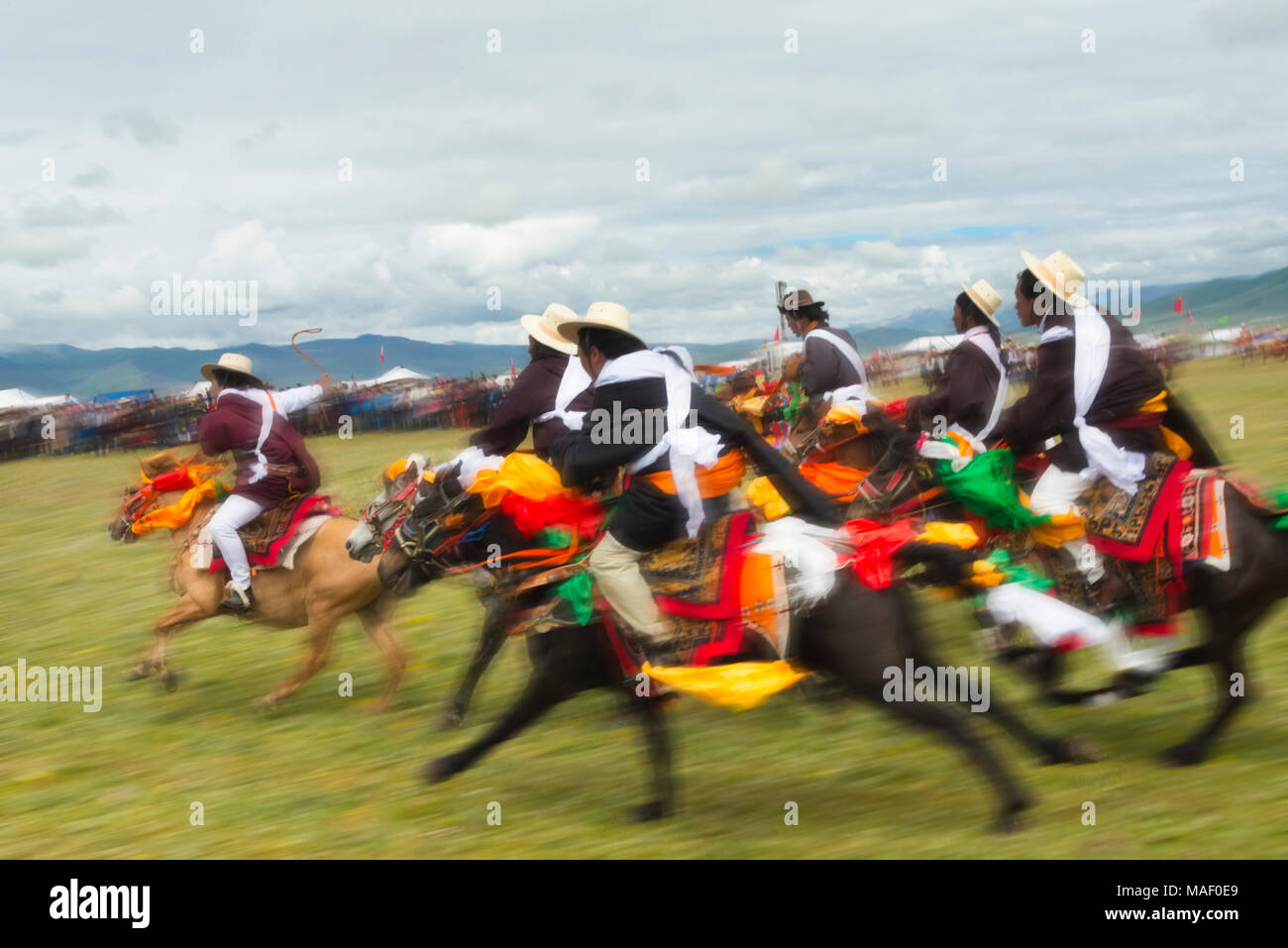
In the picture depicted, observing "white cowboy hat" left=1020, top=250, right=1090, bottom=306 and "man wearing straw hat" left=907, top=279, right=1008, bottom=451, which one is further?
"man wearing straw hat" left=907, top=279, right=1008, bottom=451

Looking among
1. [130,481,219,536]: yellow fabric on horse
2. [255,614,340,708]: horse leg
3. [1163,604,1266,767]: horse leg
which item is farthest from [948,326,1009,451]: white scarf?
[130,481,219,536]: yellow fabric on horse

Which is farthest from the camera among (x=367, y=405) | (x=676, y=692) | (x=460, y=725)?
(x=367, y=405)

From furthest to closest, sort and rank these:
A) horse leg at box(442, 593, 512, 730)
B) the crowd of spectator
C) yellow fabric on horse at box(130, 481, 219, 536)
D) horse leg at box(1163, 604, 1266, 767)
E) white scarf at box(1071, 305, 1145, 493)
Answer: the crowd of spectator
yellow fabric on horse at box(130, 481, 219, 536)
horse leg at box(442, 593, 512, 730)
white scarf at box(1071, 305, 1145, 493)
horse leg at box(1163, 604, 1266, 767)

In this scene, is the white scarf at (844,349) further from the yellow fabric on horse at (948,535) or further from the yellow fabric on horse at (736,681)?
the yellow fabric on horse at (736,681)

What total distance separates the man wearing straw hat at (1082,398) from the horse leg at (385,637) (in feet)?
13.6

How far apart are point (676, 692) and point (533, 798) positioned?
105 cm

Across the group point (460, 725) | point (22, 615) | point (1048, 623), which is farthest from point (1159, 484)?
point (22, 615)

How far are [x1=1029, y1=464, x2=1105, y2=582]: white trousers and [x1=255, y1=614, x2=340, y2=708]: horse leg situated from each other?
171 inches

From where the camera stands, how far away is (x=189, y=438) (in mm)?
36188

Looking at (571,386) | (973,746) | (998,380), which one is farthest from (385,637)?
(973,746)

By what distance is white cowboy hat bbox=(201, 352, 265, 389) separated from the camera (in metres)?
8.55

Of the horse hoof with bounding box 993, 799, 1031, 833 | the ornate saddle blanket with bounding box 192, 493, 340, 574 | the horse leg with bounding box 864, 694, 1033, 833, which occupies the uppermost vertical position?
the ornate saddle blanket with bounding box 192, 493, 340, 574

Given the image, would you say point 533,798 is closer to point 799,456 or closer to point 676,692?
point 676,692

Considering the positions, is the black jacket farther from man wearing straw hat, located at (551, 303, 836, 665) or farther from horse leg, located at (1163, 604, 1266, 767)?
horse leg, located at (1163, 604, 1266, 767)
